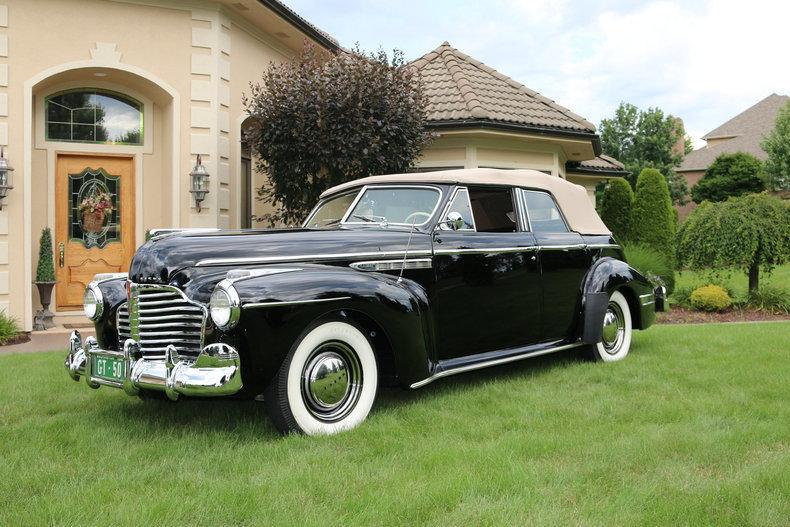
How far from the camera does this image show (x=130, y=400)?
526cm

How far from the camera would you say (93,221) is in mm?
10109

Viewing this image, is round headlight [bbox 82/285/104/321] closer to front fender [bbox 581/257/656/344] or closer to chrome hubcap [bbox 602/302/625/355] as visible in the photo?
front fender [bbox 581/257/656/344]

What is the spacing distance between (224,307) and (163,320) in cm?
58

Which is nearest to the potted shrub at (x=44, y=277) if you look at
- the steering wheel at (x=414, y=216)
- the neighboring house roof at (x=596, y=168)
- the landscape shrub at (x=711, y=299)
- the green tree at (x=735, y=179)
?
the steering wheel at (x=414, y=216)

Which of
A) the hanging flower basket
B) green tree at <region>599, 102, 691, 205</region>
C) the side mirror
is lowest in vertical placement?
the side mirror

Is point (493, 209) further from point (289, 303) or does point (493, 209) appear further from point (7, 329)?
point (7, 329)

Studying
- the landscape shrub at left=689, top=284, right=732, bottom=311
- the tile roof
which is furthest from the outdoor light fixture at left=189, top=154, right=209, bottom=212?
the landscape shrub at left=689, top=284, right=732, bottom=311

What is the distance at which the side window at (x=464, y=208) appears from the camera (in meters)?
5.45

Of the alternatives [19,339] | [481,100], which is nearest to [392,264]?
[19,339]

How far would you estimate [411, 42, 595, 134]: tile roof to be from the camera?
12.3 m

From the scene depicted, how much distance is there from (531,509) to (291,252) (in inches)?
88.2

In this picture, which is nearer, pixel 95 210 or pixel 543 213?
pixel 543 213

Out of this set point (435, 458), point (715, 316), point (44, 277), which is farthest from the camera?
point (715, 316)

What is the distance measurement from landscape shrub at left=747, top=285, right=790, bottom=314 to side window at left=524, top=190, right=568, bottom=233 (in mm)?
6216
